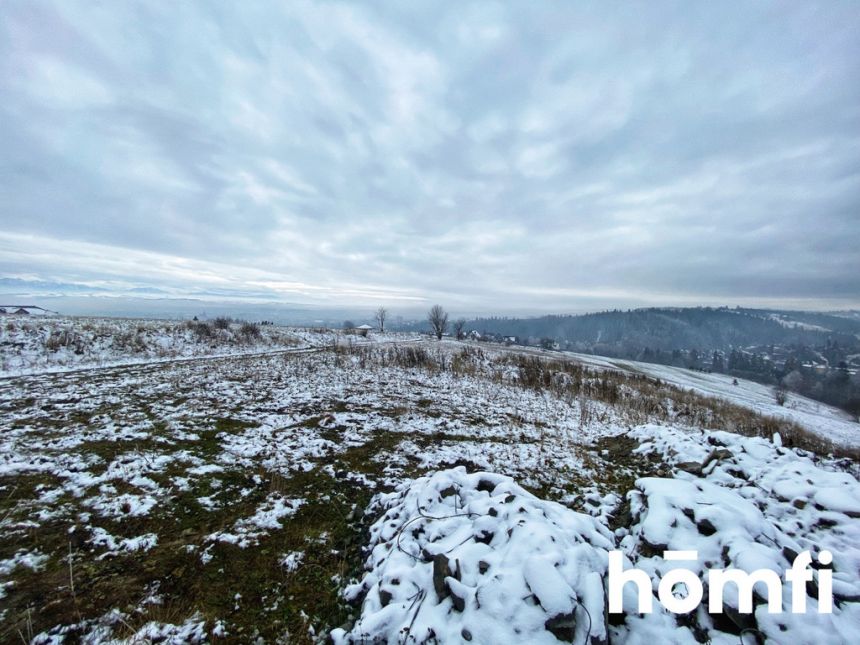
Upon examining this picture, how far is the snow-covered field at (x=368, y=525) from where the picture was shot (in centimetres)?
358

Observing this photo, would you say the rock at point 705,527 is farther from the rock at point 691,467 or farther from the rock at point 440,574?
the rock at point 691,467

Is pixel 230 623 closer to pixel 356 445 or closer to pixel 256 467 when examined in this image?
pixel 256 467

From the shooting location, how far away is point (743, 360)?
140 meters

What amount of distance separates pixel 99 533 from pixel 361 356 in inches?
782

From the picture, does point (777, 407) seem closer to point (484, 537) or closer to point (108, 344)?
point (484, 537)

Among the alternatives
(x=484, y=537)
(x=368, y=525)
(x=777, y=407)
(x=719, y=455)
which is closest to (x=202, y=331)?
(x=368, y=525)

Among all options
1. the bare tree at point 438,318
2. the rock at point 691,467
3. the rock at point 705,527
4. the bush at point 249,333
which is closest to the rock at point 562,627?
the rock at point 705,527

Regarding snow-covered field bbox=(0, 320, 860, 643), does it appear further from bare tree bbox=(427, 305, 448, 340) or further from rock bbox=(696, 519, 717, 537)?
bare tree bbox=(427, 305, 448, 340)

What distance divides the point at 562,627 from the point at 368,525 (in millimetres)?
3622

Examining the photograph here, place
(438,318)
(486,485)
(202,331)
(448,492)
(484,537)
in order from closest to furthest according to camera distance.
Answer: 1. (484,537)
2. (448,492)
3. (486,485)
4. (202,331)
5. (438,318)

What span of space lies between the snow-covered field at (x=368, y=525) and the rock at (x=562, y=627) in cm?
1

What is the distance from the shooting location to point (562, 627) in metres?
3.19

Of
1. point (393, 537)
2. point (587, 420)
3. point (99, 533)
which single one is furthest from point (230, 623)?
point (587, 420)

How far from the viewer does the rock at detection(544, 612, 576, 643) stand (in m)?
3.17
